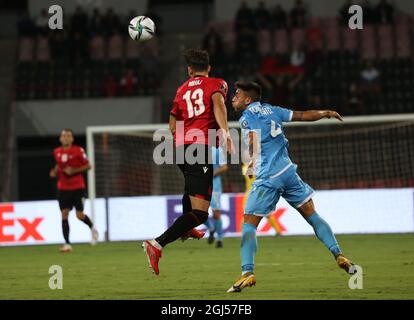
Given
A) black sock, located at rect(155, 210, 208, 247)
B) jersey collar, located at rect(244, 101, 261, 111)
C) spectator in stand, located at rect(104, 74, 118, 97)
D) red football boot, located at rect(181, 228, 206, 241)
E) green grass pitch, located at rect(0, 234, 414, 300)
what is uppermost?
spectator in stand, located at rect(104, 74, 118, 97)

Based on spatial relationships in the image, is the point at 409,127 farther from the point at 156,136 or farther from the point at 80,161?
the point at 80,161

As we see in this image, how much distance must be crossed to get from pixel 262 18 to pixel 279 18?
48 centimetres

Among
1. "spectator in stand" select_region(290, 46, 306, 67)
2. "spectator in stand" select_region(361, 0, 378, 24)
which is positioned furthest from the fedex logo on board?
"spectator in stand" select_region(361, 0, 378, 24)

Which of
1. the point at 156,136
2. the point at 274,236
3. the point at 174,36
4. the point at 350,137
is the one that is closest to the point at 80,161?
the point at 156,136

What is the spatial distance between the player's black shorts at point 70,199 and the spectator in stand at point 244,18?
35.4 ft

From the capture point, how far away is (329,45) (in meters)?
26.1

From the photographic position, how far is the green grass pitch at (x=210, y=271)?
30.5ft

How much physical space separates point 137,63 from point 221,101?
17397mm

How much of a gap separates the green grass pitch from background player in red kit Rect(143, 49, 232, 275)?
24.3 inches

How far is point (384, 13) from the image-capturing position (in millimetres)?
25672

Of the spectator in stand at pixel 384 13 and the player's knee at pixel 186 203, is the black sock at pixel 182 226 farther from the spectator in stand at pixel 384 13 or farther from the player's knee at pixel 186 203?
the spectator in stand at pixel 384 13

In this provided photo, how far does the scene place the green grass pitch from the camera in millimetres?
9281

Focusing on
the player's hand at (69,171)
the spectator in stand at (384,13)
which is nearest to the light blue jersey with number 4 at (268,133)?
the player's hand at (69,171)

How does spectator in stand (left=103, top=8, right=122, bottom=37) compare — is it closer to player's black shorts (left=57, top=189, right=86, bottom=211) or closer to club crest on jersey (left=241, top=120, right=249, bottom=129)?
player's black shorts (left=57, top=189, right=86, bottom=211)
